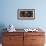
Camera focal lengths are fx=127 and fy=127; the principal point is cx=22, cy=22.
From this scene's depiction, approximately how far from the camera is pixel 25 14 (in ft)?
13.0

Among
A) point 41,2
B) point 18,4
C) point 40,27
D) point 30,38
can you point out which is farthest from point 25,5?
point 30,38

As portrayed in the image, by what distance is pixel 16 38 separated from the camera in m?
3.46

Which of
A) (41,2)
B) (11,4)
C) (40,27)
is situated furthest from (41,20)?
(11,4)

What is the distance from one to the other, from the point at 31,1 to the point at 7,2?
2.44ft

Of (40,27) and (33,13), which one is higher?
(33,13)

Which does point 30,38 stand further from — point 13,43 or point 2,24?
point 2,24

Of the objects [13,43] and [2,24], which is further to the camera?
[2,24]

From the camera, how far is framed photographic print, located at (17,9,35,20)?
3941 mm

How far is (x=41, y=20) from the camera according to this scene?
3.96 m

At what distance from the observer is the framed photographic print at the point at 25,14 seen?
3.94 m

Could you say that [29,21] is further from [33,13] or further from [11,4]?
[11,4]

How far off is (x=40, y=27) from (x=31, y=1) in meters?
0.85

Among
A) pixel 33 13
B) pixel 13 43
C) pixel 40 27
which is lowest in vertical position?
pixel 13 43

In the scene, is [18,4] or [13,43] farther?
[18,4]
